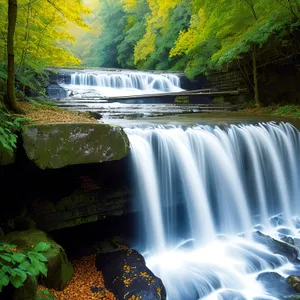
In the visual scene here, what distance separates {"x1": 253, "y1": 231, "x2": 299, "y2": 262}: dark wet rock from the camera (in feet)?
15.3

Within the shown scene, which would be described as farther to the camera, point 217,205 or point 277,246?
point 217,205

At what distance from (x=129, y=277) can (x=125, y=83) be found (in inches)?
475

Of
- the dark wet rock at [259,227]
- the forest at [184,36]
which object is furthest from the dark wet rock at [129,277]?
the forest at [184,36]

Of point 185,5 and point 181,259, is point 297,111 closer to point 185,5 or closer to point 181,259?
point 181,259

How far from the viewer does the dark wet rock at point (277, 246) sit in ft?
15.3

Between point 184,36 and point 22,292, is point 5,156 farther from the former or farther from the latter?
point 184,36

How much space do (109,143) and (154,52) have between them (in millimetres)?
19800

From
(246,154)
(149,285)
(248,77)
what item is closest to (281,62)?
(248,77)

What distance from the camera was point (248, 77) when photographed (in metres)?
11.9

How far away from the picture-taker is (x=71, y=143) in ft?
12.5

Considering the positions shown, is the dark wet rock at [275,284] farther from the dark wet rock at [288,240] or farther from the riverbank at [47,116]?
the riverbank at [47,116]

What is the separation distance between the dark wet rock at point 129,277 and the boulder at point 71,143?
60.8 inches

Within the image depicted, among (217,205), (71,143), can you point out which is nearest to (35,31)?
(71,143)

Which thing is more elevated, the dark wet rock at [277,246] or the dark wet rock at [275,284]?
the dark wet rock at [277,246]
